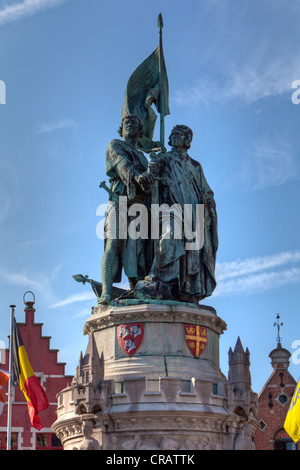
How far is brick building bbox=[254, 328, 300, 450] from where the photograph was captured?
48562 millimetres

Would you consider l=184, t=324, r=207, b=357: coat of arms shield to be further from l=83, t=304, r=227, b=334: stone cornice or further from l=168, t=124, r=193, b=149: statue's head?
l=168, t=124, r=193, b=149: statue's head

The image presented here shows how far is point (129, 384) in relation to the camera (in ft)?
95.7

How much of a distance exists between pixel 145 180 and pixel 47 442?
18.6 m

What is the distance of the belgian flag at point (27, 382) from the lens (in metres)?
35.5

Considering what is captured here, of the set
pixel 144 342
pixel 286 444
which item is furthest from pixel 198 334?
pixel 286 444

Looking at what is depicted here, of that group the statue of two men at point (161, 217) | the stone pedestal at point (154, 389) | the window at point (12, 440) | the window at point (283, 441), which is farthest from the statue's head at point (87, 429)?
the window at point (283, 441)

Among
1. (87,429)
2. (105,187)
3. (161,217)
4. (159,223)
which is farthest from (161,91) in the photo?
(87,429)

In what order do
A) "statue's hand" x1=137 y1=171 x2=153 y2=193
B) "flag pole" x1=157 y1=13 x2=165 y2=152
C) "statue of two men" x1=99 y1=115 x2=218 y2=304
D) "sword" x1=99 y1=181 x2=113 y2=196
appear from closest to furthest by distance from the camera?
"statue of two men" x1=99 y1=115 x2=218 y2=304
"statue's hand" x1=137 y1=171 x2=153 y2=193
"sword" x1=99 y1=181 x2=113 y2=196
"flag pole" x1=157 y1=13 x2=165 y2=152

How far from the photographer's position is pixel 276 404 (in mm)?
49625

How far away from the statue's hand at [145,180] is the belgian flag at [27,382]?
7821mm

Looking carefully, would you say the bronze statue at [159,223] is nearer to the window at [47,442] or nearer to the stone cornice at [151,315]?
the stone cornice at [151,315]

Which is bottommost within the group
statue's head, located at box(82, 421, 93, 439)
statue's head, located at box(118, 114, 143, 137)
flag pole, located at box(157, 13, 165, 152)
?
statue's head, located at box(82, 421, 93, 439)

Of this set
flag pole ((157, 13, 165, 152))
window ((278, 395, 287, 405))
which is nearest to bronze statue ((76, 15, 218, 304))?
flag pole ((157, 13, 165, 152))

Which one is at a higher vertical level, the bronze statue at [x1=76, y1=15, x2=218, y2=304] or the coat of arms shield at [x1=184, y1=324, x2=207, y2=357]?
the bronze statue at [x1=76, y1=15, x2=218, y2=304]
